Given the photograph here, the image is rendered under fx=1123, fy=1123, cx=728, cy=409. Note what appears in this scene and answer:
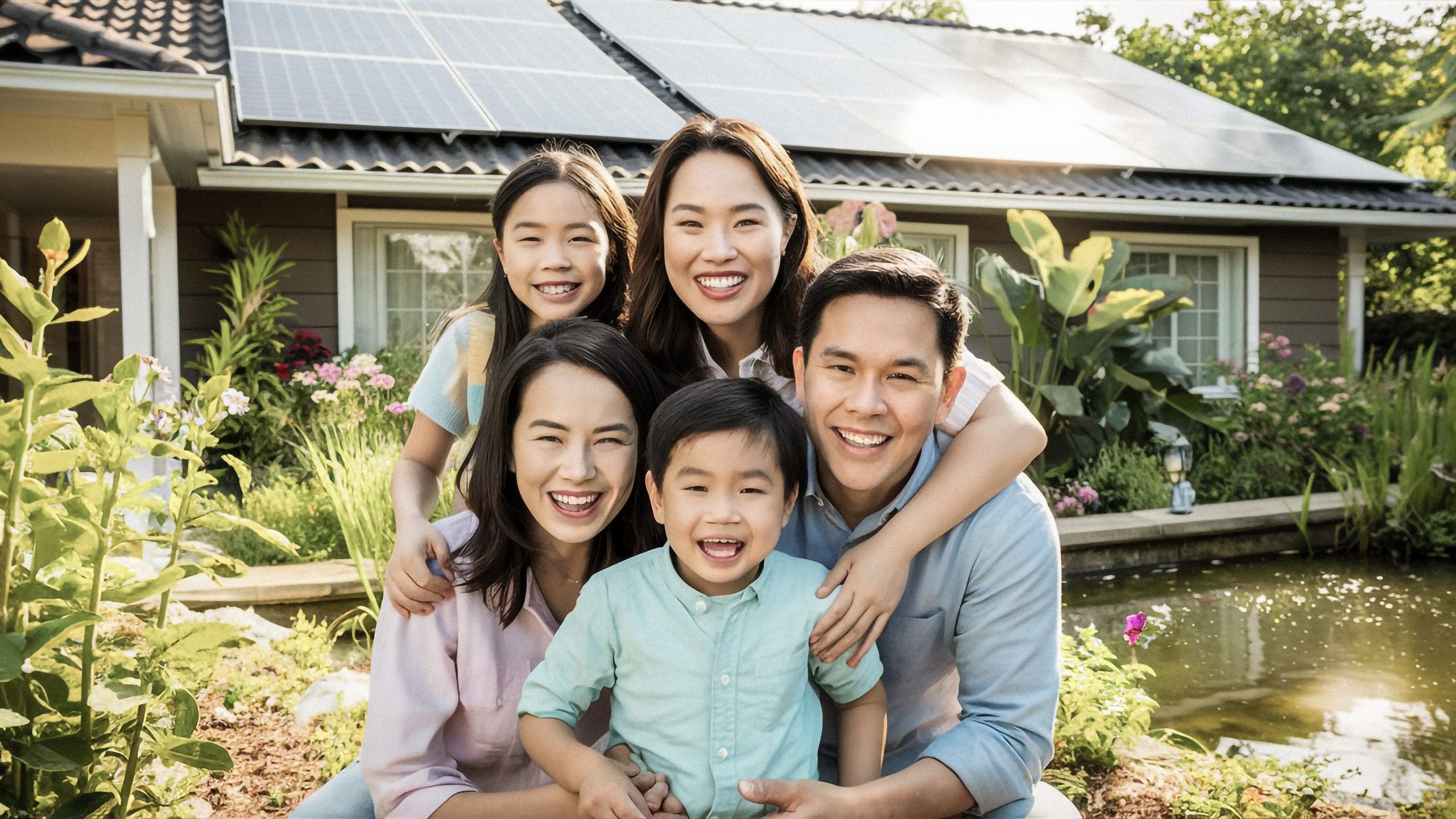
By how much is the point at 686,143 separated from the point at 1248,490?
7.40 metres

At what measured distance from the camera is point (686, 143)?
8.39 ft

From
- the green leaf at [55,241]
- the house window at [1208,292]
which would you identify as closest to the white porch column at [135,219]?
the green leaf at [55,241]

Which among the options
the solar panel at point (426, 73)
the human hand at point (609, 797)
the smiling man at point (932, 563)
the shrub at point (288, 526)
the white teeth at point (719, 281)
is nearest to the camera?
the human hand at point (609, 797)

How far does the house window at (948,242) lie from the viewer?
10.2m

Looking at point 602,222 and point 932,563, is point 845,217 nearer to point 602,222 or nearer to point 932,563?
point 602,222

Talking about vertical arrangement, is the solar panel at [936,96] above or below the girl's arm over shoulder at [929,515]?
above

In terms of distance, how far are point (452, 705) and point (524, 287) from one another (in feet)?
3.72

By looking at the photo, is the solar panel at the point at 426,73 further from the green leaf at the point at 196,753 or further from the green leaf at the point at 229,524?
the green leaf at the point at 196,753

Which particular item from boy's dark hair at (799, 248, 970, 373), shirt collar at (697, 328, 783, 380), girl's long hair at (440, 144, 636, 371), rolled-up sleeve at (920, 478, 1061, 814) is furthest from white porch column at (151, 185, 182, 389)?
rolled-up sleeve at (920, 478, 1061, 814)

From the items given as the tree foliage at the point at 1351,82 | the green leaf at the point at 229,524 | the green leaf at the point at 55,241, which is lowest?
the green leaf at the point at 229,524

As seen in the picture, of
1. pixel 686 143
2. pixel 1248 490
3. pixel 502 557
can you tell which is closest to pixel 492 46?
pixel 1248 490

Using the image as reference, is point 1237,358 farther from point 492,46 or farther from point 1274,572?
point 492,46

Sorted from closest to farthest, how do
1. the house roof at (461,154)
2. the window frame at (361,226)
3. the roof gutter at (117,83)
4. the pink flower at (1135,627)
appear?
the pink flower at (1135,627), the roof gutter at (117,83), the house roof at (461,154), the window frame at (361,226)

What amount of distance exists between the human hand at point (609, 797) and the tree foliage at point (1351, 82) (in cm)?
2093
